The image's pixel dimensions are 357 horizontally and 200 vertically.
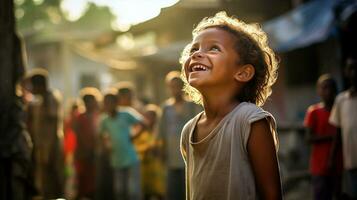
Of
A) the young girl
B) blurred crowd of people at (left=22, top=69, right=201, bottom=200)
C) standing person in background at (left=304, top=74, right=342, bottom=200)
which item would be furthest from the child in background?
the young girl

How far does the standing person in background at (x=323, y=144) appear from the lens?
24.0 feet

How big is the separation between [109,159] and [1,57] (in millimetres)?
5056

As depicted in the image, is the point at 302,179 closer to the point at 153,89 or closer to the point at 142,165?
the point at 142,165

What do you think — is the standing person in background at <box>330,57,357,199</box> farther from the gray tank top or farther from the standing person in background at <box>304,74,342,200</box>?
the gray tank top

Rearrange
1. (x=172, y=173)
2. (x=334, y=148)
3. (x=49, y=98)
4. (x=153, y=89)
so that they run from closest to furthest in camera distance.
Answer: (x=334, y=148), (x=172, y=173), (x=49, y=98), (x=153, y=89)

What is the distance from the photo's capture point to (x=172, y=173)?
833 cm

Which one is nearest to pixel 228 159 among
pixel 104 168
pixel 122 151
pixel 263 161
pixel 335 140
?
pixel 263 161

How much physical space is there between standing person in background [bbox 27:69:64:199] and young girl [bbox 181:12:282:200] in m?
6.38

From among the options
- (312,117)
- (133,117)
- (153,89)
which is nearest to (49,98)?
(133,117)

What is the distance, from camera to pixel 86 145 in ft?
35.4

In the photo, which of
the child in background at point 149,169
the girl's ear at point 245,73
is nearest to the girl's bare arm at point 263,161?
the girl's ear at point 245,73

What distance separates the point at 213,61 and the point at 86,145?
7916 millimetres

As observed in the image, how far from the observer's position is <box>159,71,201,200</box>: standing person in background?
8.28 m

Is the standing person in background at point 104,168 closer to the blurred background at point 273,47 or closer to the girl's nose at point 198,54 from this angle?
the blurred background at point 273,47
